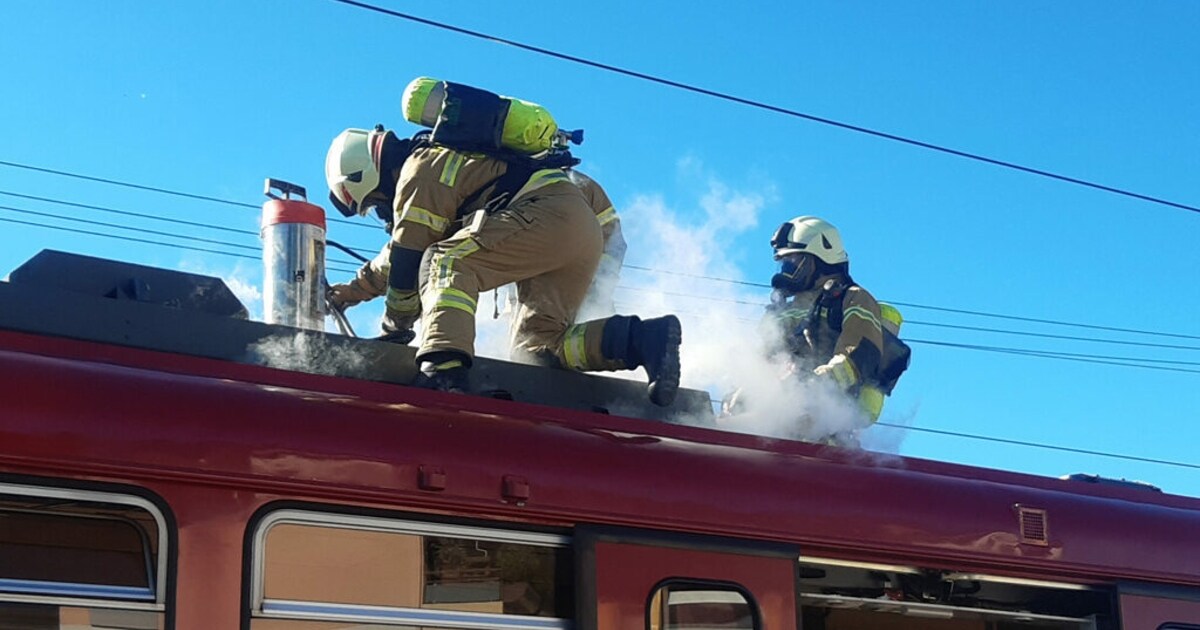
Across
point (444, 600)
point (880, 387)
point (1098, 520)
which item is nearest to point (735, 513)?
point (444, 600)

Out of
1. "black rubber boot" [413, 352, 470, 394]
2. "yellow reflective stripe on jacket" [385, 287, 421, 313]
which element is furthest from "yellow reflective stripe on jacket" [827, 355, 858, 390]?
"black rubber boot" [413, 352, 470, 394]

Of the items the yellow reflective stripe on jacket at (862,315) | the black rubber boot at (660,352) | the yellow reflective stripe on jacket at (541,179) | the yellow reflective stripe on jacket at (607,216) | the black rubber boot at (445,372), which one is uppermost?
the yellow reflective stripe on jacket at (607,216)

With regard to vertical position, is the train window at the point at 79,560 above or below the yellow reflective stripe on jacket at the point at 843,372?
below

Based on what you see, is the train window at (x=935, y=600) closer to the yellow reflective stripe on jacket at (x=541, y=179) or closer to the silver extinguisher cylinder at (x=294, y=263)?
the yellow reflective stripe on jacket at (x=541, y=179)

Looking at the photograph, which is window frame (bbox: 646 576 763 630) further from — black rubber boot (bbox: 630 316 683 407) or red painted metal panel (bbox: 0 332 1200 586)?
black rubber boot (bbox: 630 316 683 407)

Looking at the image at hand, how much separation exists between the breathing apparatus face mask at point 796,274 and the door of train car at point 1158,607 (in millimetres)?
2457

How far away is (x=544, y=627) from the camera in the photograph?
3.92 m

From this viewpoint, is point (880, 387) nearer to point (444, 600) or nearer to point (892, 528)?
point (892, 528)

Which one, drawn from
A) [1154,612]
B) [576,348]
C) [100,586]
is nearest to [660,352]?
[576,348]

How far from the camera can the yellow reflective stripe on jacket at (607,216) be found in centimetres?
628

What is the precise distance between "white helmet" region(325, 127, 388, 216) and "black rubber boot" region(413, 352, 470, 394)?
1.39m

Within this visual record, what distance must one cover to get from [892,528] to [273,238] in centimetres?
233

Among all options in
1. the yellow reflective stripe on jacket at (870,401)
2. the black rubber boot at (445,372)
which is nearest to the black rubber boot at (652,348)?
the black rubber boot at (445,372)

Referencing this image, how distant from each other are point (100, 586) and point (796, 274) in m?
4.45
